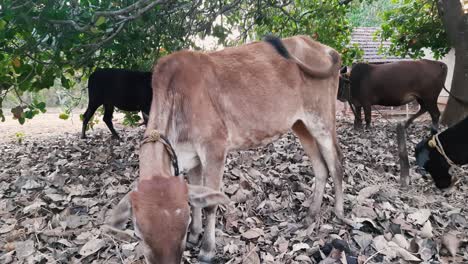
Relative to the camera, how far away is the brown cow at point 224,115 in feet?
8.28

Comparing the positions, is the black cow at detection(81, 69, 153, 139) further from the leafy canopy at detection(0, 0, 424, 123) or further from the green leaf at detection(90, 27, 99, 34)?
the green leaf at detection(90, 27, 99, 34)

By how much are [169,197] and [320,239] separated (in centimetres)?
164

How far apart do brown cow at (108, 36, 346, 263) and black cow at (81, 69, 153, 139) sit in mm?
4257

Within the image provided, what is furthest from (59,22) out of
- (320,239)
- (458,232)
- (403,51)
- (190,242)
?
(403,51)

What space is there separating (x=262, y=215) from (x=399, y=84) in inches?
257

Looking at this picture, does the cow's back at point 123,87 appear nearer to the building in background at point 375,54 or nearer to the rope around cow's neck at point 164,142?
the rope around cow's neck at point 164,142

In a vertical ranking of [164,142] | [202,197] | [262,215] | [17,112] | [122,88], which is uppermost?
[17,112]

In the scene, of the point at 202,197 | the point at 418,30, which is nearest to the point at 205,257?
the point at 202,197

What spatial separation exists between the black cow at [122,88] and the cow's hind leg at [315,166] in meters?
4.25

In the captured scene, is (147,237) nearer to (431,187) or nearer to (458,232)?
(458,232)

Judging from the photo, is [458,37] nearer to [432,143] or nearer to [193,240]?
[432,143]

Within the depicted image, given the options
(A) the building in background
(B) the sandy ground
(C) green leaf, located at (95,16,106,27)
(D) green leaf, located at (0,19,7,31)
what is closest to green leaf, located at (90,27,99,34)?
(C) green leaf, located at (95,16,106,27)

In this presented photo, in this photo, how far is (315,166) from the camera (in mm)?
4184

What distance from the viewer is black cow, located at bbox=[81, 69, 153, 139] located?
777 centimetres
